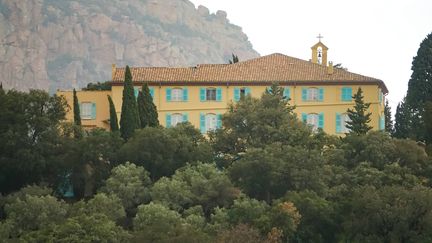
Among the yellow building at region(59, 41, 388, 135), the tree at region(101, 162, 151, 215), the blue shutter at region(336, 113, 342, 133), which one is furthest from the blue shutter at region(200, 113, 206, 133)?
the tree at region(101, 162, 151, 215)

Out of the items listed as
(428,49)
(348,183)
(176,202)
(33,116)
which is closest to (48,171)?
(33,116)

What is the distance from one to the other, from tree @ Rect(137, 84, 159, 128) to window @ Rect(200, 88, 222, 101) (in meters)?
6.58

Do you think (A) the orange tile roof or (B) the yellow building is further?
(A) the orange tile roof

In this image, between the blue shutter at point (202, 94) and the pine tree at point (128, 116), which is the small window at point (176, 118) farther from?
the pine tree at point (128, 116)

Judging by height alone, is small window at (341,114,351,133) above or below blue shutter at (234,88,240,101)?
below

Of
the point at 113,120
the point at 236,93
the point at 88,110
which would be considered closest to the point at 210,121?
the point at 236,93

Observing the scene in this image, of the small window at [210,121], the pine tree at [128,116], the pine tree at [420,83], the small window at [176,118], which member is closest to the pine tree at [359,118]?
the pine tree at [420,83]

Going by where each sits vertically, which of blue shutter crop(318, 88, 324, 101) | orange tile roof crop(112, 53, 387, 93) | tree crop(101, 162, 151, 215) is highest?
orange tile roof crop(112, 53, 387, 93)

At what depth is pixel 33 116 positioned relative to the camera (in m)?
54.3

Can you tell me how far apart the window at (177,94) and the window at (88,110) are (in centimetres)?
487

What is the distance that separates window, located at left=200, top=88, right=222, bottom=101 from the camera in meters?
65.9

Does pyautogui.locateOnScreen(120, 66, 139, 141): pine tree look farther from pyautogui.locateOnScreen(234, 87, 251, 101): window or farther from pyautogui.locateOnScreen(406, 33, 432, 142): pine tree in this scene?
pyautogui.locateOnScreen(406, 33, 432, 142): pine tree

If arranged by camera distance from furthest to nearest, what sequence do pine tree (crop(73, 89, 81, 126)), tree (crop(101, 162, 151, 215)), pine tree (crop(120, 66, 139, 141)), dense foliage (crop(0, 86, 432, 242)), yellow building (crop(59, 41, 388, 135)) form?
yellow building (crop(59, 41, 388, 135)) → pine tree (crop(73, 89, 81, 126)) → pine tree (crop(120, 66, 139, 141)) → tree (crop(101, 162, 151, 215)) → dense foliage (crop(0, 86, 432, 242))

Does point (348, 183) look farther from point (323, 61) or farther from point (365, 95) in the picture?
point (323, 61)
